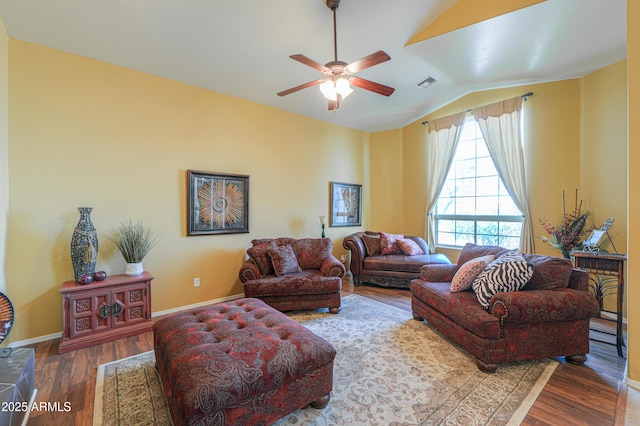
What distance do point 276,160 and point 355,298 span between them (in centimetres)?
256

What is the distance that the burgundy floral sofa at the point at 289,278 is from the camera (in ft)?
11.1

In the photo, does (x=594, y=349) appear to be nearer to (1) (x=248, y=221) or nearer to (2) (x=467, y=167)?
(2) (x=467, y=167)

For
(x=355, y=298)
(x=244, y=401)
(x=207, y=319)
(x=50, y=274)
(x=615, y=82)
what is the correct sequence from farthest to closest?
(x=355, y=298) < (x=615, y=82) < (x=50, y=274) < (x=207, y=319) < (x=244, y=401)

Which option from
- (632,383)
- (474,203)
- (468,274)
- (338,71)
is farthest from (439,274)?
(338,71)

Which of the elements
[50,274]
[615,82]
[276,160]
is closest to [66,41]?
[50,274]

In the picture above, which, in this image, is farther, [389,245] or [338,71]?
[389,245]

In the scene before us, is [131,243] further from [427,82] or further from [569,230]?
[569,230]

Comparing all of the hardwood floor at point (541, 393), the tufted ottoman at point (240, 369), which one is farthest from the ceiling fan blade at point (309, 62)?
the hardwood floor at point (541, 393)

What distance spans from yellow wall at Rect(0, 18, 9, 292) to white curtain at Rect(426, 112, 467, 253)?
576 centimetres

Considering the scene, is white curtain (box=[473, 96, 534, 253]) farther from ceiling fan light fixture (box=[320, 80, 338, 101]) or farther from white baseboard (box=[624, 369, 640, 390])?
ceiling fan light fixture (box=[320, 80, 338, 101])

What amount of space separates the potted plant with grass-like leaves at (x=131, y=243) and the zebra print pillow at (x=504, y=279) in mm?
3568

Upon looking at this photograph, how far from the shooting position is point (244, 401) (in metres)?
1.45

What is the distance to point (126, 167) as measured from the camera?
3217mm

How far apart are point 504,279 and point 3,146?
473 centimetres
